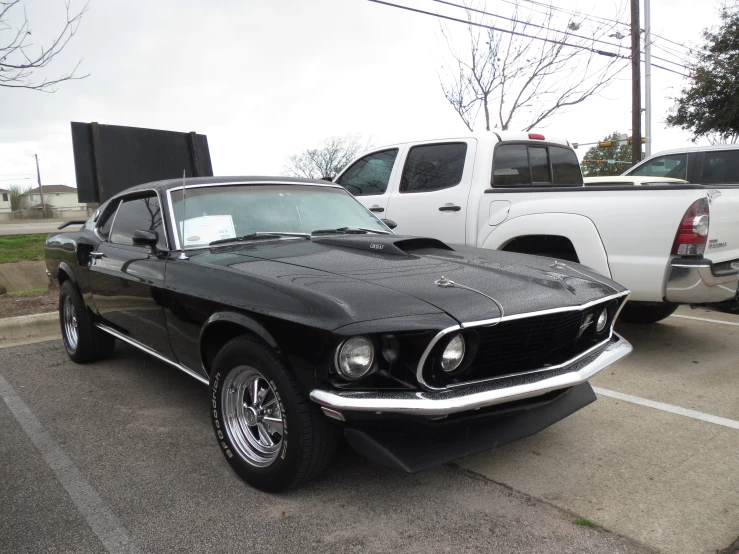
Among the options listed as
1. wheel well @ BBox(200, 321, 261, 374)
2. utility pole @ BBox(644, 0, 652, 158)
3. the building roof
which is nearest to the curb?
wheel well @ BBox(200, 321, 261, 374)

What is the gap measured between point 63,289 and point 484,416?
425 centimetres

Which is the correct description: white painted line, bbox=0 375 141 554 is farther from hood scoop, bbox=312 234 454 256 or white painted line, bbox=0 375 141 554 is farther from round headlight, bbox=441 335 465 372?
hood scoop, bbox=312 234 454 256

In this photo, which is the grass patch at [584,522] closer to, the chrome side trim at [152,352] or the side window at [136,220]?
the chrome side trim at [152,352]

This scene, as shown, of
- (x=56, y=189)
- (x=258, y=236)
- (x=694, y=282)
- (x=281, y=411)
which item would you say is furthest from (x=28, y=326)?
(x=56, y=189)

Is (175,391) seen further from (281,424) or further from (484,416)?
(484,416)

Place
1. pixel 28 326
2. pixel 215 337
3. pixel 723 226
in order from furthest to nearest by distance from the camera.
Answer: pixel 28 326 → pixel 723 226 → pixel 215 337

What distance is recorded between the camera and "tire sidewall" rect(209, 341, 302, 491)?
255 centimetres

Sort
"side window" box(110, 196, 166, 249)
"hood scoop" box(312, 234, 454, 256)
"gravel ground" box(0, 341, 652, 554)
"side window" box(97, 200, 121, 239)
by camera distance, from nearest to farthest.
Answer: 1. "gravel ground" box(0, 341, 652, 554)
2. "hood scoop" box(312, 234, 454, 256)
3. "side window" box(110, 196, 166, 249)
4. "side window" box(97, 200, 121, 239)

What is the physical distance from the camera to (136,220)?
4242mm

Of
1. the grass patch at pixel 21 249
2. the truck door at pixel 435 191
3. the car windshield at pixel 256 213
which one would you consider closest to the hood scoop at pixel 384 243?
the car windshield at pixel 256 213

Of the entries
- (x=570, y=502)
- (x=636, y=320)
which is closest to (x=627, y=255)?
(x=636, y=320)

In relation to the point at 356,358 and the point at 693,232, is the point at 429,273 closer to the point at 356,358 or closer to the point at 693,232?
the point at 356,358

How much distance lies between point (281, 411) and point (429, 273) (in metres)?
0.97

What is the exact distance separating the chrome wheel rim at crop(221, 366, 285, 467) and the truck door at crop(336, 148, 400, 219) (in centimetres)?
366
